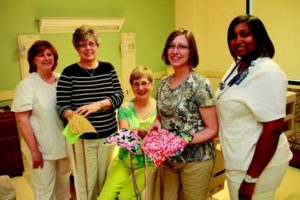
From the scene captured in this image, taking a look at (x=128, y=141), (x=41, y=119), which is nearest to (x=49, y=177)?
(x=41, y=119)

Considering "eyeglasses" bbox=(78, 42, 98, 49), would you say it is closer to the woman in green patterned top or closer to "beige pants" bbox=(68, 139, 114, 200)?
the woman in green patterned top

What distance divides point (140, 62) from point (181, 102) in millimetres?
2795

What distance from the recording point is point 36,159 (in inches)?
76.8

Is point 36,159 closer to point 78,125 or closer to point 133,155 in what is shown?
point 78,125

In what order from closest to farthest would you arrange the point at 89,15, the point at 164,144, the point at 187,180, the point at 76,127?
the point at 164,144 < the point at 187,180 < the point at 76,127 < the point at 89,15

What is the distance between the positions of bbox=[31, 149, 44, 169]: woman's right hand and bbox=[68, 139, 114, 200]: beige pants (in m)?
0.20

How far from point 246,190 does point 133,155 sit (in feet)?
2.60

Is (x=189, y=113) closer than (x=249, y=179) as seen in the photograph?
No

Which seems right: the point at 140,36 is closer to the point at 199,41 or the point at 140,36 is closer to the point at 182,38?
the point at 199,41

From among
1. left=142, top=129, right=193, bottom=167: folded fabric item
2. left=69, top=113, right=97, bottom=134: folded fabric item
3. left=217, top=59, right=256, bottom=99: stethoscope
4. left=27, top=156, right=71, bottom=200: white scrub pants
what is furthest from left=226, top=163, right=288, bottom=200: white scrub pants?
left=27, top=156, right=71, bottom=200: white scrub pants

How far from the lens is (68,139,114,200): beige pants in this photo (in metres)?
1.94

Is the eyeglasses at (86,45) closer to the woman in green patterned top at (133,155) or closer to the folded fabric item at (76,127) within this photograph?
the woman in green patterned top at (133,155)

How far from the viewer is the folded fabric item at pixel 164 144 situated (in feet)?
4.55

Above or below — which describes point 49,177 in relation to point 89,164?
below
